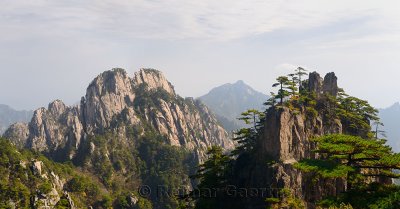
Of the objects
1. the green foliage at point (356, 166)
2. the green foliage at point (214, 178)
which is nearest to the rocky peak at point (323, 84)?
the green foliage at point (214, 178)

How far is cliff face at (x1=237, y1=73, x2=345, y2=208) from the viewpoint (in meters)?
52.2

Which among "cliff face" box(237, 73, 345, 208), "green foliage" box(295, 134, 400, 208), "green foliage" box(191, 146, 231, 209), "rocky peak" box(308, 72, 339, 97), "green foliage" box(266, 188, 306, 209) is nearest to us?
"green foliage" box(295, 134, 400, 208)

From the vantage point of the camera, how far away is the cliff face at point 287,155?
52156mm

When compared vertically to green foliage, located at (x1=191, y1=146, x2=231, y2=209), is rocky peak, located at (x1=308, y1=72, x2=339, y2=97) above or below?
above

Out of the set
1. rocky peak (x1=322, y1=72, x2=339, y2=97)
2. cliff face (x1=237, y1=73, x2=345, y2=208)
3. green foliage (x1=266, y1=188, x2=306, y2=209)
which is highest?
rocky peak (x1=322, y1=72, x2=339, y2=97)

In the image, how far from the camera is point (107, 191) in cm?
15850

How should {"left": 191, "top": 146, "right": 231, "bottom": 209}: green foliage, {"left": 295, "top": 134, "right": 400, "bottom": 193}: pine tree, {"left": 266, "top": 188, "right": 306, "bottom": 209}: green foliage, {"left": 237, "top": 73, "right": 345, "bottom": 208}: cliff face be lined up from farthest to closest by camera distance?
1. {"left": 191, "top": 146, "right": 231, "bottom": 209}: green foliage
2. {"left": 237, "top": 73, "right": 345, "bottom": 208}: cliff face
3. {"left": 266, "top": 188, "right": 306, "bottom": 209}: green foliage
4. {"left": 295, "top": 134, "right": 400, "bottom": 193}: pine tree

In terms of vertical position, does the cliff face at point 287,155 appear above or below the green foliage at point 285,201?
above

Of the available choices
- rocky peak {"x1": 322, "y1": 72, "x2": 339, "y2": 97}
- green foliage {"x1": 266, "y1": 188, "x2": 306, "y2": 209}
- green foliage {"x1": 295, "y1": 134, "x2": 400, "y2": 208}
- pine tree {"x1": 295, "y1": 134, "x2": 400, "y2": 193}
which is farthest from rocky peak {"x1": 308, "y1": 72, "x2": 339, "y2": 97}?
green foliage {"x1": 295, "y1": 134, "x2": 400, "y2": 208}

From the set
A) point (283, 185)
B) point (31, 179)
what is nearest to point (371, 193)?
point (283, 185)

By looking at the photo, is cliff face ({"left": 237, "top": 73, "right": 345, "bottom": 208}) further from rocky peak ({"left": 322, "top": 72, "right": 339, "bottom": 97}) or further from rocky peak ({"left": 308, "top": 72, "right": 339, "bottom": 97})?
rocky peak ({"left": 308, "top": 72, "right": 339, "bottom": 97})

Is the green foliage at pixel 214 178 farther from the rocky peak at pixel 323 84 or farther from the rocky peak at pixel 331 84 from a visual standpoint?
the rocky peak at pixel 331 84

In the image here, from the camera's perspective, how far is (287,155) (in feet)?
183

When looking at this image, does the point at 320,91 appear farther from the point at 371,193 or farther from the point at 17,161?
the point at 17,161
